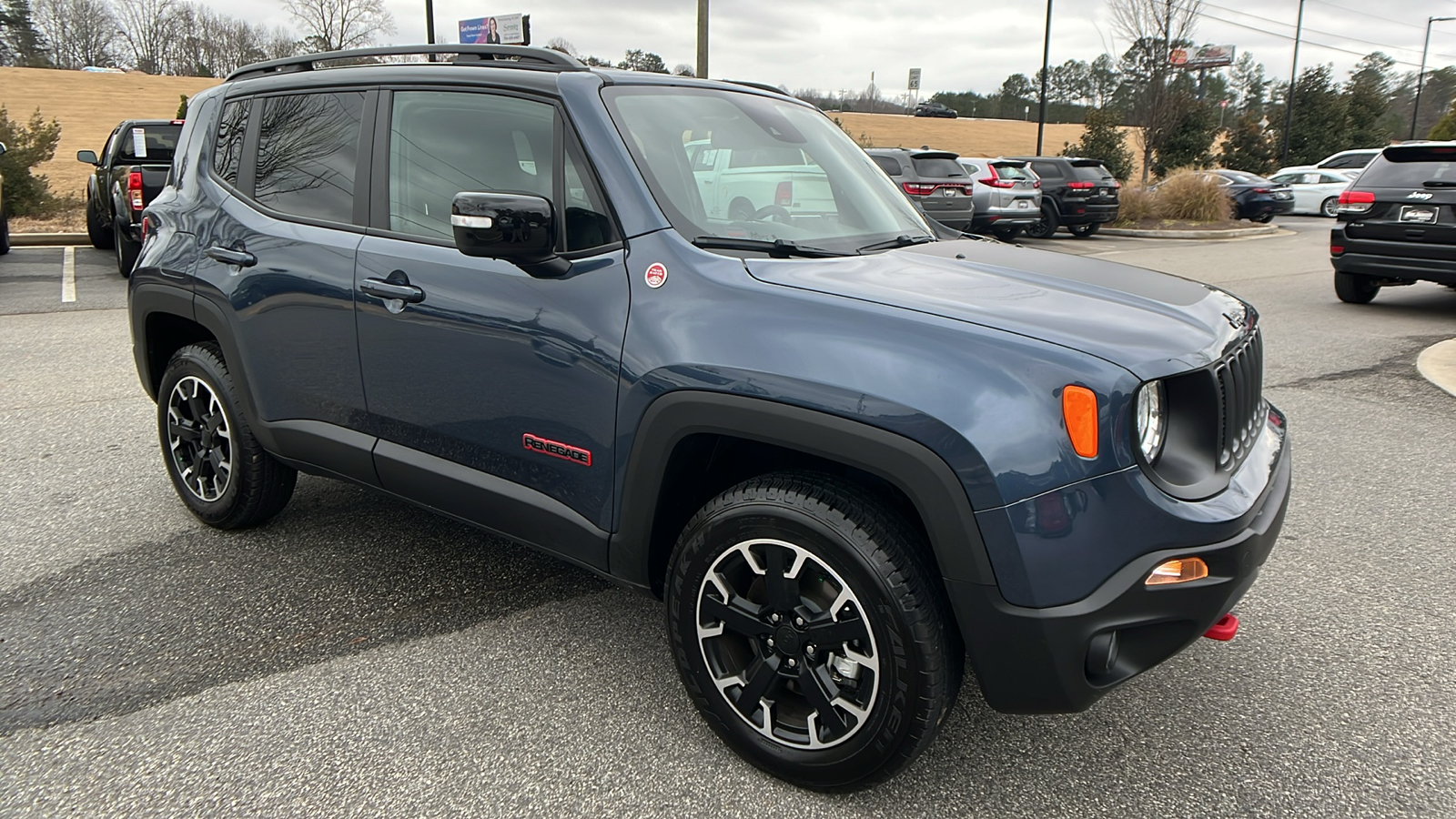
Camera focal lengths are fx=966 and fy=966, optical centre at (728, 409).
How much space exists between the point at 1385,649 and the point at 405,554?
357 cm

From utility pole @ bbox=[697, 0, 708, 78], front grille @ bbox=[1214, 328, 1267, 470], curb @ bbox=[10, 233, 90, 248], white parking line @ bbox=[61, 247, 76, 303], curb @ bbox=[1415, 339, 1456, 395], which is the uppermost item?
utility pole @ bbox=[697, 0, 708, 78]

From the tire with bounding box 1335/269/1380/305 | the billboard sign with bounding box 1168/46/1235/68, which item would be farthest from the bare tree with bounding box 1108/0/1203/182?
the tire with bounding box 1335/269/1380/305

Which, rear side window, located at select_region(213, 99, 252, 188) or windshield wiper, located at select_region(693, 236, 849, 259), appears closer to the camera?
windshield wiper, located at select_region(693, 236, 849, 259)

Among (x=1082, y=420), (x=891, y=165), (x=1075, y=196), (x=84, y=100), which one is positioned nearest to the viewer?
(x=1082, y=420)

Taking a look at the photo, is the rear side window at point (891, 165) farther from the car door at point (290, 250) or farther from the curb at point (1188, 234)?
the car door at point (290, 250)

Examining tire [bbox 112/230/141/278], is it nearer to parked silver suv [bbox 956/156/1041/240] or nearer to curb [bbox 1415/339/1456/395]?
curb [bbox 1415/339/1456/395]

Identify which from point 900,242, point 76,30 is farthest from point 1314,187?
point 76,30

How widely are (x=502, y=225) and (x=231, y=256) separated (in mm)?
1749

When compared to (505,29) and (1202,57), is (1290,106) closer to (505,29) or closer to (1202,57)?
(1202,57)

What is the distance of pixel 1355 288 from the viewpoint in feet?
35.3

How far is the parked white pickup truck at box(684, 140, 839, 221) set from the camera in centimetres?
289

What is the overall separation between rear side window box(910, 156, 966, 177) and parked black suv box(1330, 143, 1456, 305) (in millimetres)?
7474

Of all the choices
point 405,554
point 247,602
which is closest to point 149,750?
point 247,602

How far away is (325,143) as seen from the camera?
11.5ft
